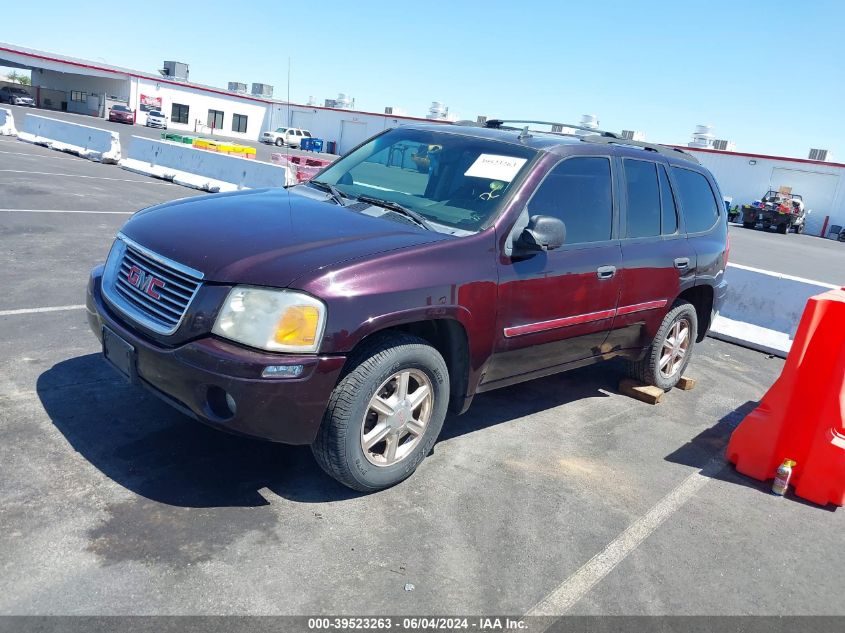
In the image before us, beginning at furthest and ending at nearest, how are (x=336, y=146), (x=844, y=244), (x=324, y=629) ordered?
(x=336, y=146)
(x=844, y=244)
(x=324, y=629)

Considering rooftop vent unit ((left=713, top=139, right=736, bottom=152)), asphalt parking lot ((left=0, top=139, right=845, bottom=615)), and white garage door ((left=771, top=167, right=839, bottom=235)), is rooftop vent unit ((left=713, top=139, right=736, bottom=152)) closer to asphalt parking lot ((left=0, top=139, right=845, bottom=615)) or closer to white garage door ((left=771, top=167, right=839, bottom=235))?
white garage door ((left=771, top=167, right=839, bottom=235))

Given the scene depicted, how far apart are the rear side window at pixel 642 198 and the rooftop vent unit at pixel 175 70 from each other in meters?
74.6

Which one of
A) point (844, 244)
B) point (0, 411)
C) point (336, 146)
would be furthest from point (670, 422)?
point (336, 146)

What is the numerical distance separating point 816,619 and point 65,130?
23596 millimetres

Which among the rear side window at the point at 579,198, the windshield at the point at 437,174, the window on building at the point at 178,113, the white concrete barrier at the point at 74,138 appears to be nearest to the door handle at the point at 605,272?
the rear side window at the point at 579,198

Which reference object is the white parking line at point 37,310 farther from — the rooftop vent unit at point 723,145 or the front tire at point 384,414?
the rooftop vent unit at point 723,145

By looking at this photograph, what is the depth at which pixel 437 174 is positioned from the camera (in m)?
4.35

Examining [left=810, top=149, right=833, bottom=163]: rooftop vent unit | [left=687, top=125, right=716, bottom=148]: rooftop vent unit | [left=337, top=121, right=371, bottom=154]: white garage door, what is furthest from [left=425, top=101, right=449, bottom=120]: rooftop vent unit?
[left=810, top=149, right=833, bottom=163]: rooftop vent unit

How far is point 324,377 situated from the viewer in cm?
311

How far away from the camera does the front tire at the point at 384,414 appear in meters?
3.24

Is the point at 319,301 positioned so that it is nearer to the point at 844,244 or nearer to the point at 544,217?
the point at 544,217

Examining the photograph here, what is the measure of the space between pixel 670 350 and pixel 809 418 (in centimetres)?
150

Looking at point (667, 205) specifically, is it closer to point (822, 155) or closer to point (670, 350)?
point (670, 350)

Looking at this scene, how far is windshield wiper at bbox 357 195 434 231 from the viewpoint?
Answer: 12.7ft
